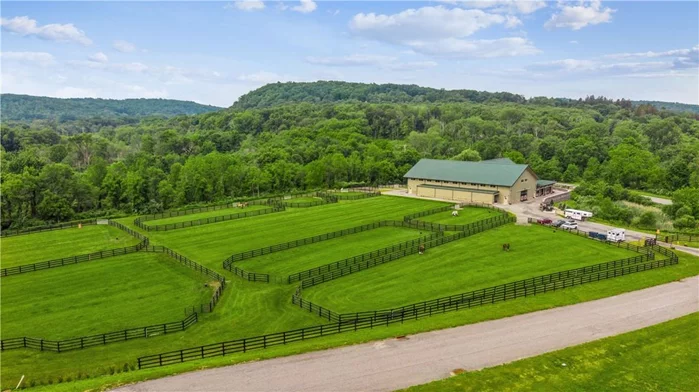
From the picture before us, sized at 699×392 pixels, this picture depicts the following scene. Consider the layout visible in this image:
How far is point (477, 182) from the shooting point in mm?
64000

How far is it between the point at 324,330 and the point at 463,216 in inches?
1371

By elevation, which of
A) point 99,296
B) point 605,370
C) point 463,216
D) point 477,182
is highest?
point 477,182

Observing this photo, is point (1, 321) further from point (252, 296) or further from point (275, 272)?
point (275, 272)

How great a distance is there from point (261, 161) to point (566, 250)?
193 feet

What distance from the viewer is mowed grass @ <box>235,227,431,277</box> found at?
35.3 metres

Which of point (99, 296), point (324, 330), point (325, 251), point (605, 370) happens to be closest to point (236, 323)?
point (324, 330)

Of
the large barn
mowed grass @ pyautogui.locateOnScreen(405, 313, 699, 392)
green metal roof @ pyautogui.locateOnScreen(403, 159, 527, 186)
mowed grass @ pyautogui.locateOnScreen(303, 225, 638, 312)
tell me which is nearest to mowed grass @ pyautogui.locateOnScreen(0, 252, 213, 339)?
mowed grass @ pyautogui.locateOnScreen(303, 225, 638, 312)

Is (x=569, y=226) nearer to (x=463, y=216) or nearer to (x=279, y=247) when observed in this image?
(x=463, y=216)

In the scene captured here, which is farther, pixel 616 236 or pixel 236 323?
pixel 616 236

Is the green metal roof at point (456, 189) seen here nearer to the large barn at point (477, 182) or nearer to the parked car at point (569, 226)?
the large barn at point (477, 182)

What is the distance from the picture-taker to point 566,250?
3916cm

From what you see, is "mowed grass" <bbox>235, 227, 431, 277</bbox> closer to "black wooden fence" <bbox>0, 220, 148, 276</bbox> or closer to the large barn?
"black wooden fence" <bbox>0, 220, 148, 276</bbox>

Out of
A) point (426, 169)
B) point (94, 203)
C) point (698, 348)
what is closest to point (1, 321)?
point (698, 348)

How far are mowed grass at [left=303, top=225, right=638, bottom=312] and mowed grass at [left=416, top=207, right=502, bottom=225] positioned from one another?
261 inches
